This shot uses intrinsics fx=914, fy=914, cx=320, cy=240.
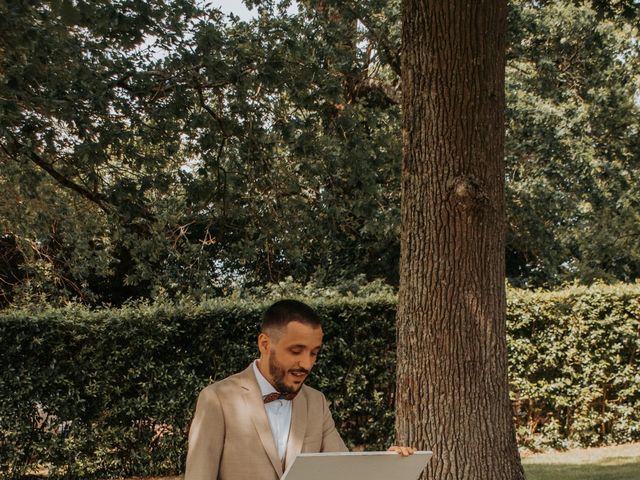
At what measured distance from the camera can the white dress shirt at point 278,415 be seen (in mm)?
3348

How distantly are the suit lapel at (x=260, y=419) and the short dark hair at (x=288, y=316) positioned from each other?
23cm

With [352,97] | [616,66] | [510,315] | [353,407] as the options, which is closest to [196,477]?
[353,407]

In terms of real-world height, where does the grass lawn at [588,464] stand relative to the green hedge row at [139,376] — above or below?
below

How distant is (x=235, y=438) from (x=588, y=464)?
33.7 ft

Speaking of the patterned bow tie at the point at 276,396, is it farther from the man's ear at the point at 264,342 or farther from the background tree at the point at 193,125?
the background tree at the point at 193,125

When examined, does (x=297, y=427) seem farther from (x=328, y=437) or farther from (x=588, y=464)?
(x=588, y=464)

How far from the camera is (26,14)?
8.07 metres

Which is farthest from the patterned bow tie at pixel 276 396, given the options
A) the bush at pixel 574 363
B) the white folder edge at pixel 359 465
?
the bush at pixel 574 363

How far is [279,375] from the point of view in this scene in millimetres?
3277

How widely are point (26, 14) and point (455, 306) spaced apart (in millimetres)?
4604

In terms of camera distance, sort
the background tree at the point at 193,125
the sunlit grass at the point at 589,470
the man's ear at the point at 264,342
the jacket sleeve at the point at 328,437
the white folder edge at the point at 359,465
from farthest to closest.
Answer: the sunlit grass at the point at 589,470 < the background tree at the point at 193,125 < the jacket sleeve at the point at 328,437 < the man's ear at the point at 264,342 < the white folder edge at the point at 359,465

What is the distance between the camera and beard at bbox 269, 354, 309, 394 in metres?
3.27

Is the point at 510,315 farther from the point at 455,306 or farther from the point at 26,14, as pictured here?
the point at 26,14

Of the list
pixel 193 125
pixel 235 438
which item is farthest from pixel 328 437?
pixel 193 125
